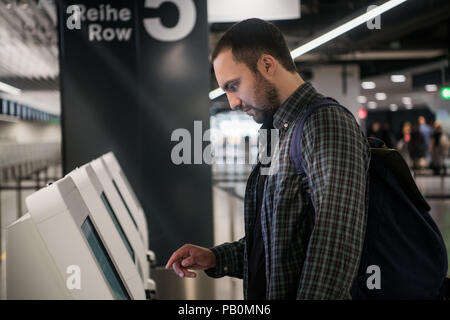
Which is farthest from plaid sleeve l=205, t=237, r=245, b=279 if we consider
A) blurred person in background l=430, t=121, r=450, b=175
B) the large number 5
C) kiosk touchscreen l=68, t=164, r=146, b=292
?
blurred person in background l=430, t=121, r=450, b=175

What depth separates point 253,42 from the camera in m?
1.10

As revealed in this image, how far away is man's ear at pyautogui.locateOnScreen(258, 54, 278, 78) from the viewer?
43.4 inches

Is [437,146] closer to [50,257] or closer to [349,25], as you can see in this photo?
[349,25]

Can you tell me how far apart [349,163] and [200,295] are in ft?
7.84

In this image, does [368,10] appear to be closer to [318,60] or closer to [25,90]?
[318,60]

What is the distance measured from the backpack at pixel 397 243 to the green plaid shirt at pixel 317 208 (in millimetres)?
36

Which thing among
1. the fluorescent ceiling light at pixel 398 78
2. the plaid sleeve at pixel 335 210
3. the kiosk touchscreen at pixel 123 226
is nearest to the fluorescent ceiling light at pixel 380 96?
the fluorescent ceiling light at pixel 398 78

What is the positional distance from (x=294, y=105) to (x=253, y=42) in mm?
171

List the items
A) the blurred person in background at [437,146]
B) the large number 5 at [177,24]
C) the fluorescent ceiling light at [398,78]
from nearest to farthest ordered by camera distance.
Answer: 1. the large number 5 at [177,24]
2. the blurred person in background at [437,146]
3. the fluorescent ceiling light at [398,78]

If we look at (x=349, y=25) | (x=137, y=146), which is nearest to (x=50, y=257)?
(x=349, y=25)

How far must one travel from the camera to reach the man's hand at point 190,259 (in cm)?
131

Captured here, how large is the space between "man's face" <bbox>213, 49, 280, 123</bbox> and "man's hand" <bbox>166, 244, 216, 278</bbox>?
1.38 feet

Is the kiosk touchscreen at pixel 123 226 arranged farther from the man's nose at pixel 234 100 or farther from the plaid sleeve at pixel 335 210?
the plaid sleeve at pixel 335 210
